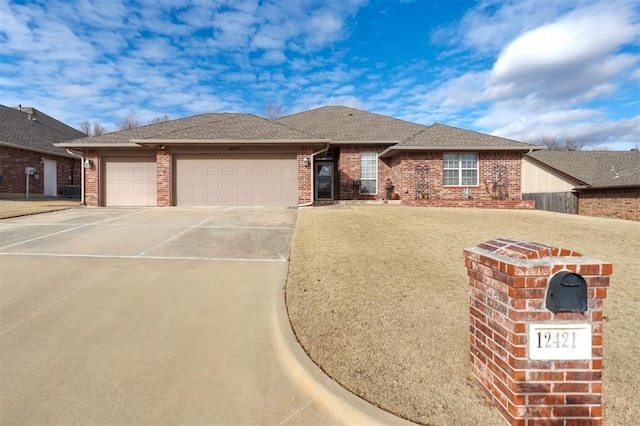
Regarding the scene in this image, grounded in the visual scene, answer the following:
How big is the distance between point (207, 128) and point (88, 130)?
46371mm

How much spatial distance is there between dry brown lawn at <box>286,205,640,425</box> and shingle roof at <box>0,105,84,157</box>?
2063 cm

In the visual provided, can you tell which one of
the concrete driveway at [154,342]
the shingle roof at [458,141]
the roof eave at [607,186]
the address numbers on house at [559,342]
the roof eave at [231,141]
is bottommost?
the concrete driveway at [154,342]

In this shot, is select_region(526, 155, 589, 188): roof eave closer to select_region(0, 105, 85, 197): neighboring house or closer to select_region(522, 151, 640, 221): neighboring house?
select_region(522, 151, 640, 221): neighboring house

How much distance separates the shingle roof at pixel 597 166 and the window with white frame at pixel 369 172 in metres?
11.3

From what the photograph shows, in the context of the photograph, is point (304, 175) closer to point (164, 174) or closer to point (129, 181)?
point (164, 174)

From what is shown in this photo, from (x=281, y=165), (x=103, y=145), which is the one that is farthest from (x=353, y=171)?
(x=103, y=145)

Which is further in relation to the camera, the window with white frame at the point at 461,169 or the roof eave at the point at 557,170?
the roof eave at the point at 557,170

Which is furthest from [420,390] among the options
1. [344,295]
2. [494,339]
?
[344,295]

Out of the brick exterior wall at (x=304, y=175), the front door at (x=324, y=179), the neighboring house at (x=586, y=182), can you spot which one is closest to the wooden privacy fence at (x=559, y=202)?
the neighboring house at (x=586, y=182)

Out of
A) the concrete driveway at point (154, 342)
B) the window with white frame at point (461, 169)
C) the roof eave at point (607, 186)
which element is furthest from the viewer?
the window with white frame at point (461, 169)

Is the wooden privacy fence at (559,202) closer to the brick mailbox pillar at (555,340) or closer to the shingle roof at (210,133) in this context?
the shingle roof at (210,133)

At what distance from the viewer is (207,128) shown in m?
14.7

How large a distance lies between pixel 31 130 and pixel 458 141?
2584 centimetres

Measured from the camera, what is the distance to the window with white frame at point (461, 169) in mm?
15641
